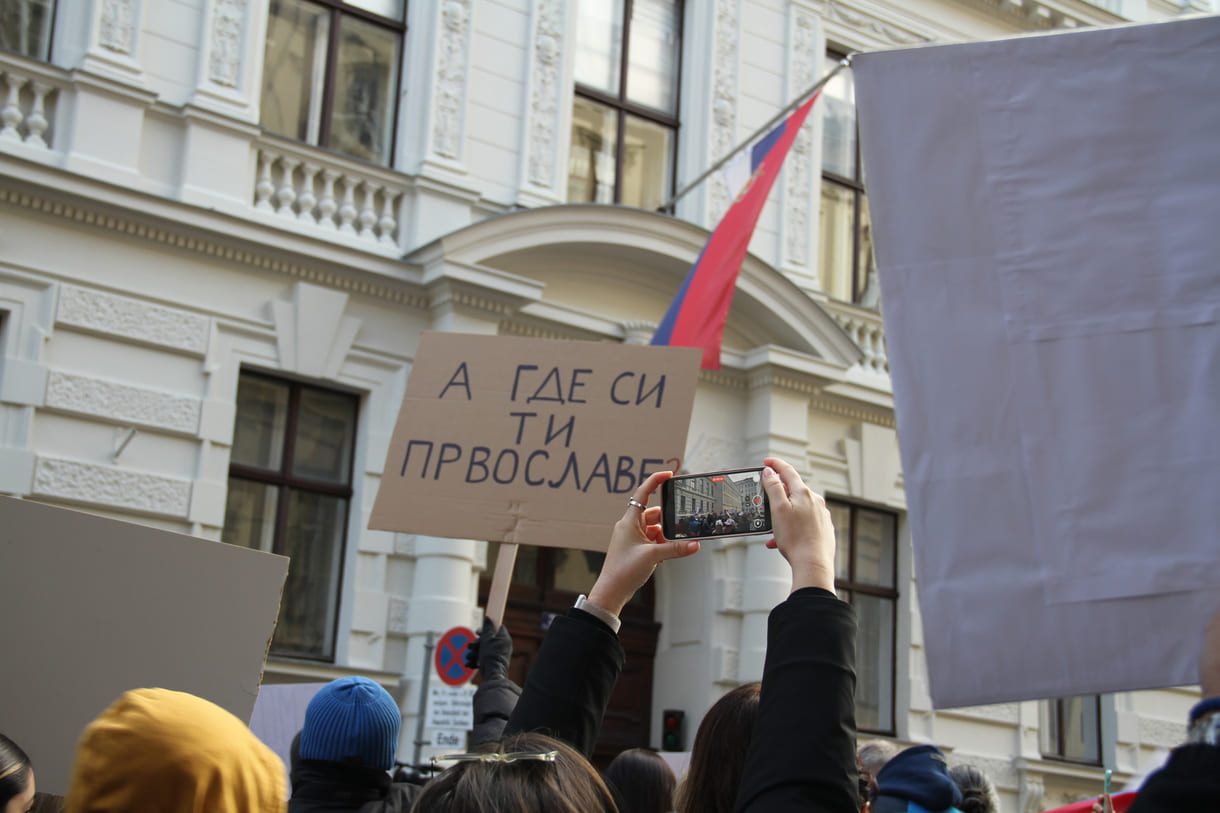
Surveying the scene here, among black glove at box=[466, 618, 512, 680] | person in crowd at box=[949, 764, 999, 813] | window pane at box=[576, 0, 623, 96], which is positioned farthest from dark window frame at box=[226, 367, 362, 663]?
black glove at box=[466, 618, 512, 680]

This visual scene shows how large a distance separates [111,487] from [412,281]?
2.62 m

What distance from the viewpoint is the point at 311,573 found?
9.42 metres

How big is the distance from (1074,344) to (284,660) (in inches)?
299

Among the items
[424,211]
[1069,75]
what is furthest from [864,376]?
[1069,75]

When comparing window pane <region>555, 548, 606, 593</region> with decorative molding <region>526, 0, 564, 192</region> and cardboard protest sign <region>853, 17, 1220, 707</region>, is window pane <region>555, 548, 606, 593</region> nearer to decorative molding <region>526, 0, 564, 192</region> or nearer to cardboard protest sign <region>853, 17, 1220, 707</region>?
decorative molding <region>526, 0, 564, 192</region>

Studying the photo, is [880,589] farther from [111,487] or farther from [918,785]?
[918,785]

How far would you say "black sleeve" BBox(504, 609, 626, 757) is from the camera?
7.00 ft

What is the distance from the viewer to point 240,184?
30.1 feet

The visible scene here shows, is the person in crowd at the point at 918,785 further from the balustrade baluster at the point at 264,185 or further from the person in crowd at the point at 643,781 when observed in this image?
the balustrade baluster at the point at 264,185

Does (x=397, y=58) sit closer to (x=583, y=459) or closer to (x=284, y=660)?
(x=284, y=660)

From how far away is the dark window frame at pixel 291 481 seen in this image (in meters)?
9.23

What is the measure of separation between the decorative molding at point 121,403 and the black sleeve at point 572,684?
6934 millimetres

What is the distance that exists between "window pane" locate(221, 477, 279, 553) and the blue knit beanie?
258 inches

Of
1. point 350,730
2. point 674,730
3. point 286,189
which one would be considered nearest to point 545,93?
point 286,189
